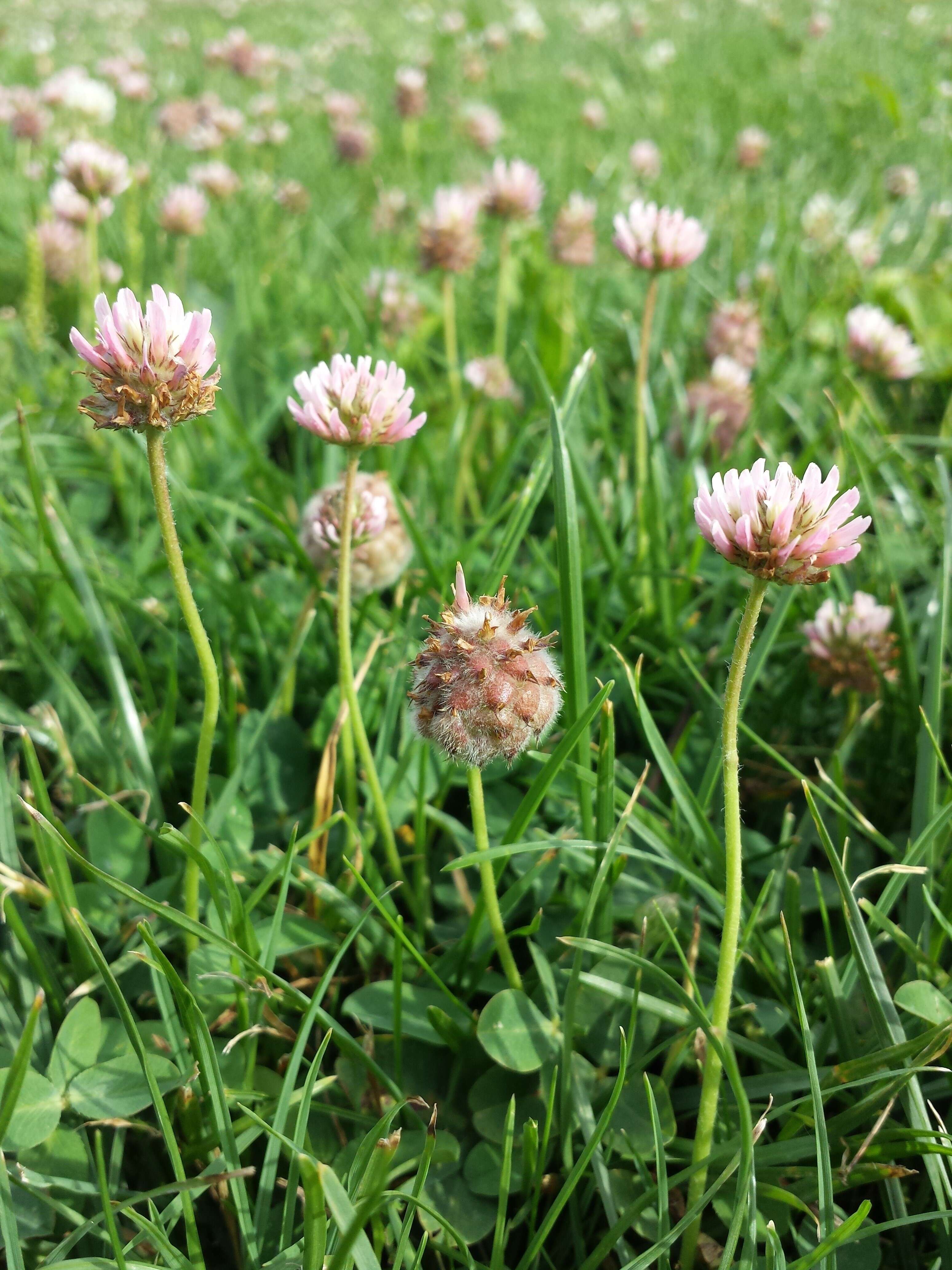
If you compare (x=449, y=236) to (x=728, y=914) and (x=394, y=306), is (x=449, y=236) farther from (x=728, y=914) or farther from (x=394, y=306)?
(x=728, y=914)

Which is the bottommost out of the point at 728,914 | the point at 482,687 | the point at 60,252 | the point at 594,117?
the point at 728,914

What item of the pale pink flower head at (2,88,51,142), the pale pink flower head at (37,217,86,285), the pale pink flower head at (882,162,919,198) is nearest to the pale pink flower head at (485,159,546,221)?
the pale pink flower head at (37,217,86,285)

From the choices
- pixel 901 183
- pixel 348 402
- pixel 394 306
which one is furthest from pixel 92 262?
pixel 901 183

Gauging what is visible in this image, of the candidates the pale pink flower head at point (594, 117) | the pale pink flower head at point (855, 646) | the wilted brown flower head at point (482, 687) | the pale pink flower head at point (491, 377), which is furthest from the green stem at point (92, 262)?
the pale pink flower head at point (594, 117)

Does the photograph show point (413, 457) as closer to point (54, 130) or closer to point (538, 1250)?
point (538, 1250)

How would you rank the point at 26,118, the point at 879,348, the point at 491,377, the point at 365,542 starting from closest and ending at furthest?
the point at 365,542 < the point at 879,348 < the point at 491,377 < the point at 26,118

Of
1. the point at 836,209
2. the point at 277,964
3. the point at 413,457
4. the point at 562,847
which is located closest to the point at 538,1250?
the point at 562,847

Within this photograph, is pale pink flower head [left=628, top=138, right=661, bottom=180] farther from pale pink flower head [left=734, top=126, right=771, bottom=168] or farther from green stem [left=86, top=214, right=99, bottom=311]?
green stem [left=86, top=214, right=99, bottom=311]
